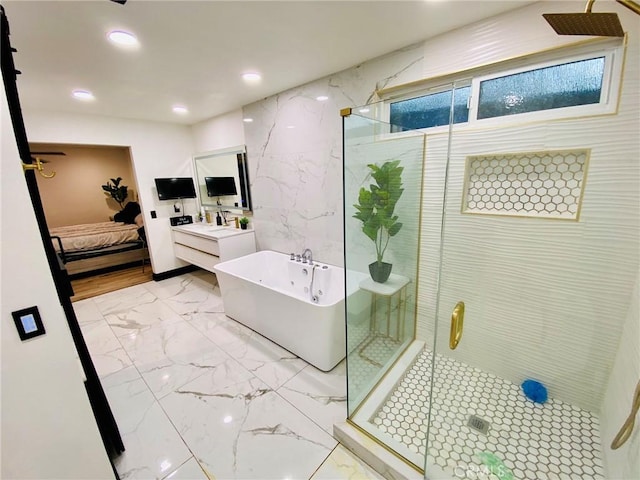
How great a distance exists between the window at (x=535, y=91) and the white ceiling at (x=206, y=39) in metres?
0.37

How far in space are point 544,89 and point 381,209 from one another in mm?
1227

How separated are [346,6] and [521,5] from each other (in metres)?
1.04

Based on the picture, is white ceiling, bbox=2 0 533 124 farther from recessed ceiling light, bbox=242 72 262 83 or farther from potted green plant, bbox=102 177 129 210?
potted green plant, bbox=102 177 129 210

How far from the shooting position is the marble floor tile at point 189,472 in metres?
1.44

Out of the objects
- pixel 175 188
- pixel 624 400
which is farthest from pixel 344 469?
pixel 175 188

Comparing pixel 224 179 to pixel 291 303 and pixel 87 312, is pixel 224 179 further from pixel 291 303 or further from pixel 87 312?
pixel 291 303

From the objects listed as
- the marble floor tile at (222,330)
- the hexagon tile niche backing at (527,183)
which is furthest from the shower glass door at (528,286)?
the marble floor tile at (222,330)

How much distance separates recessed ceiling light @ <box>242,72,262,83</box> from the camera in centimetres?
241

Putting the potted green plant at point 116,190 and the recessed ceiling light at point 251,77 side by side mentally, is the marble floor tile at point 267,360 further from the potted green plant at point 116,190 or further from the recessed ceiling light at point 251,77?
the potted green plant at point 116,190

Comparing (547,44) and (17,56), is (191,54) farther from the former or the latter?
(547,44)

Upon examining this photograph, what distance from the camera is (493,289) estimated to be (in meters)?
1.93

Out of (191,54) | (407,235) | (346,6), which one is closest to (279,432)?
(407,235)

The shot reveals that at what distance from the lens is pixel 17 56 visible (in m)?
1.86

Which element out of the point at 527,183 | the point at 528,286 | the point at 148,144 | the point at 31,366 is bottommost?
the point at 528,286
